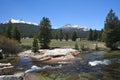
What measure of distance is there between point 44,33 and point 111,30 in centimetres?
2508

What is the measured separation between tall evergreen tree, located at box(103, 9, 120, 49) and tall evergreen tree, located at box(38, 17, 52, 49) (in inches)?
837

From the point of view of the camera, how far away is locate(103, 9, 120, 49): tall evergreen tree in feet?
301

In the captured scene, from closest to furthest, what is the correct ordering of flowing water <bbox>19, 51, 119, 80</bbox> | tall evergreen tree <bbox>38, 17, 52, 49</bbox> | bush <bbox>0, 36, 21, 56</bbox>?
flowing water <bbox>19, 51, 119, 80</bbox>
bush <bbox>0, 36, 21, 56</bbox>
tall evergreen tree <bbox>38, 17, 52, 49</bbox>

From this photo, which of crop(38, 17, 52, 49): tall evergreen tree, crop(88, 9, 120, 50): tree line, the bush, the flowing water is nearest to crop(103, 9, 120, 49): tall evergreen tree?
crop(88, 9, 120, 50): tree line

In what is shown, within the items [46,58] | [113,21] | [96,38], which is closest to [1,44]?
[46,58]

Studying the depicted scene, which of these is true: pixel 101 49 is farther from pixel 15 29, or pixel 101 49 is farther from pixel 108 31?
pixel 15 29

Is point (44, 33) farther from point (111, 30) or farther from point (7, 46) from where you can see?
point (111, 30)

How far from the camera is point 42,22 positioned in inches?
3634

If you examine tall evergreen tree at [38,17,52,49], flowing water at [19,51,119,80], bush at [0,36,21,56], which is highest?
tall evergreen tree at [38,17,52,49]

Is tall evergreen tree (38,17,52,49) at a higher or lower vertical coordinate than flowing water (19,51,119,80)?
higher

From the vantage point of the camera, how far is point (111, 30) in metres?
91.8

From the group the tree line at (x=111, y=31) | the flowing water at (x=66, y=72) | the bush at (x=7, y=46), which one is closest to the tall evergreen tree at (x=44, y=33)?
the bush at (x=7, y=46)

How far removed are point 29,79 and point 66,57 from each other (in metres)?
37.2

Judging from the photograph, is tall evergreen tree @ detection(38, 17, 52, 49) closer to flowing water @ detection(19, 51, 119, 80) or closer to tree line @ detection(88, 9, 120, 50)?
tree line @ detection(88, 9, 120, 50)
